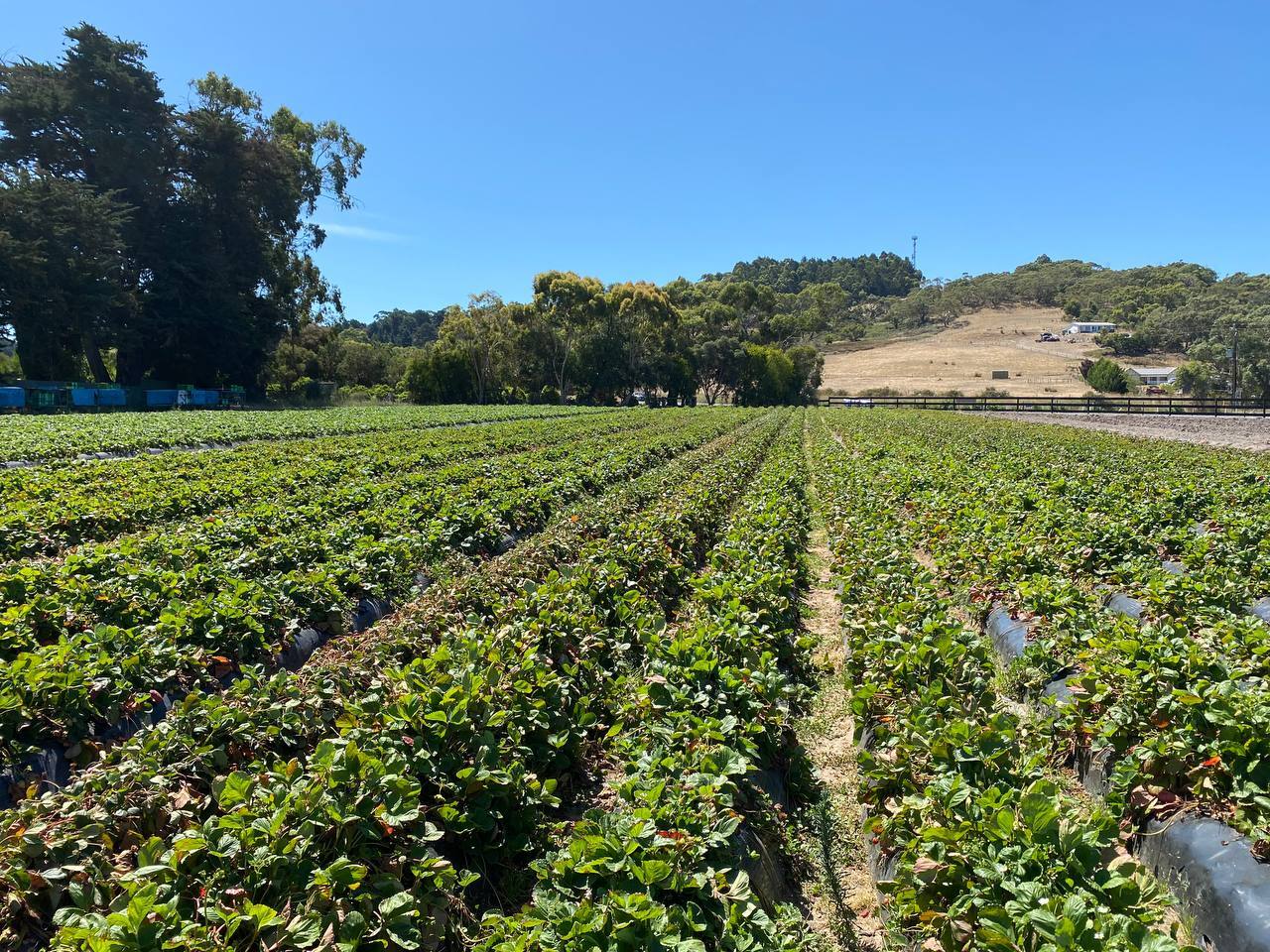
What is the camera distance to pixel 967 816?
9.83ft

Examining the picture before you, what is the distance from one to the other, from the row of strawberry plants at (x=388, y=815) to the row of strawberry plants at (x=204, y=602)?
1.38 m

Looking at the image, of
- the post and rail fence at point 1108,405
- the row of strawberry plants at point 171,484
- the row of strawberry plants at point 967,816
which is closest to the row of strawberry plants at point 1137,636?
the row of strawberry plants at point 967,816

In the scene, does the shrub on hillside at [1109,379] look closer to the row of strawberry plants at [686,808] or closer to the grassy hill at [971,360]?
the grassy hill at [971,360]

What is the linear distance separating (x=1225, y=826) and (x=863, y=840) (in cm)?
168

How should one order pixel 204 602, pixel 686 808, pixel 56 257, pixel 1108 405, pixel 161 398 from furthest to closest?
1. pixel 1108 405
2. pixel 161 398
3. pixel 56 257
4. pixel 204 602
5. pixel 686 808

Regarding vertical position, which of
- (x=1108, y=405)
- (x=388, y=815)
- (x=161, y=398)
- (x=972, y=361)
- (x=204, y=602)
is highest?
(x=972, y=361)

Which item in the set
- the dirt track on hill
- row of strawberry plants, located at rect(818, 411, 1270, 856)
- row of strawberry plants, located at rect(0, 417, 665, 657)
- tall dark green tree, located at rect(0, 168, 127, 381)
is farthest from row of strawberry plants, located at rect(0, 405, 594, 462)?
the dirt track on hill

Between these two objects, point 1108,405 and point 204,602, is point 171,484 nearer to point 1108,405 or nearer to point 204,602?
point 204,602

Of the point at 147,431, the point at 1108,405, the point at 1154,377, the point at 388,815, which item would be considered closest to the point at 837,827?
the point at 388,815

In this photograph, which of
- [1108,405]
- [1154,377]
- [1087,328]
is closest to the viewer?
[1108,405]

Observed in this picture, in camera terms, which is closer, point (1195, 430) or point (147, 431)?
point (147, 431)

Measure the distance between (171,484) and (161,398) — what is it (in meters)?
39.0

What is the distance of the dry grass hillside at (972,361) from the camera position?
3435 inches

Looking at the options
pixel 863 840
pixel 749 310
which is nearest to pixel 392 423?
pixel 863 840
